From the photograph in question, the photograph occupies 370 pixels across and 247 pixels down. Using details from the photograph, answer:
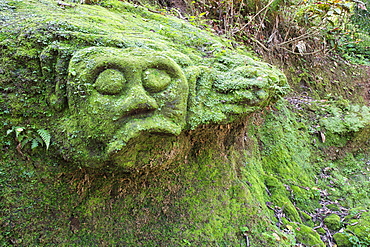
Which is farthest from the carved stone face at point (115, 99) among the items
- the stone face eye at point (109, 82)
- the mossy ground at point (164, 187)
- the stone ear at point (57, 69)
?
the mossy ground at point (164, 187)

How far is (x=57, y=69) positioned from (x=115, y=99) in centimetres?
74

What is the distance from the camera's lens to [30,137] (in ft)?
7.87

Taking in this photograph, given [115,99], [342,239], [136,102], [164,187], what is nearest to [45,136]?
[115,99]

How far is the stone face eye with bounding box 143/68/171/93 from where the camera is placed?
7.80 ft

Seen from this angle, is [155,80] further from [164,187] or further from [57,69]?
[164,187]

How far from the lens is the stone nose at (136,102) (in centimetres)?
222

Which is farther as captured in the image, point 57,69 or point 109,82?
point 57,69

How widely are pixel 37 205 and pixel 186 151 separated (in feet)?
6.24

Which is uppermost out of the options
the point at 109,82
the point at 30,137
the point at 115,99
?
the point at 109,82

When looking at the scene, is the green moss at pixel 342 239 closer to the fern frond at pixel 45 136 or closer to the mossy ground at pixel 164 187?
the mossy ground at pixel 164 187

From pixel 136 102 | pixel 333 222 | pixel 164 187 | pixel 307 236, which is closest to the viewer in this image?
pixel 136 102

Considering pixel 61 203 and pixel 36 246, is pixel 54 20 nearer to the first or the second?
pixel 61 203

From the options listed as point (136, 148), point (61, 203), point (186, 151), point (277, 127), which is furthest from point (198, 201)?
point (277, 127)

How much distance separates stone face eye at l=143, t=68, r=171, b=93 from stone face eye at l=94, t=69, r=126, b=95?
0.80 feet
